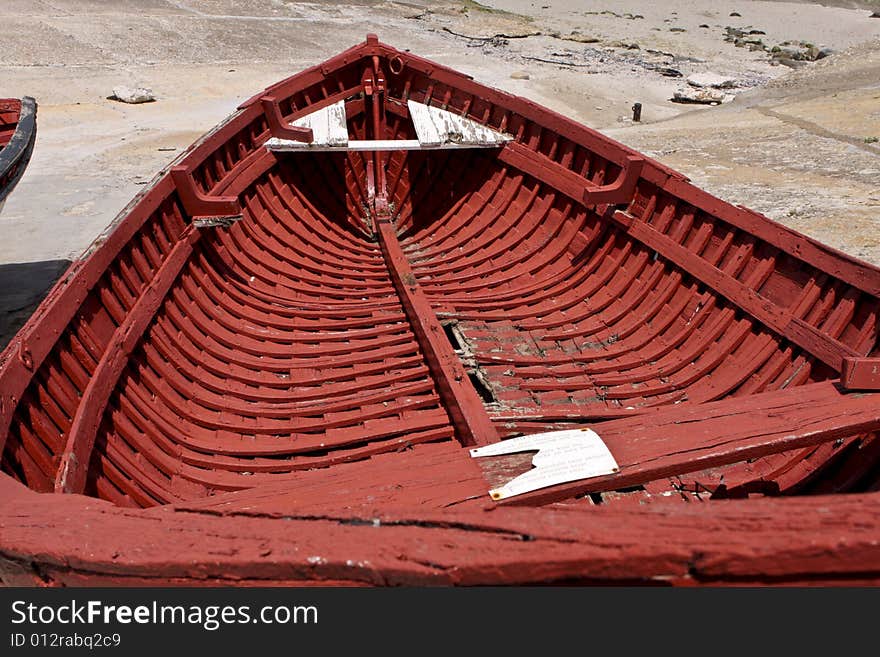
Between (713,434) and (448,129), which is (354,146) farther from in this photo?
(713,434)

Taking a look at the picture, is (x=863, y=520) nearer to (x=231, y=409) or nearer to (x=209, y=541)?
(x=209, y=541)

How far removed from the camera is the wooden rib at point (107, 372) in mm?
2822

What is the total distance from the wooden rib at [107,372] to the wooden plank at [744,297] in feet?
12.8

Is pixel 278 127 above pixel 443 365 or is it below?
above

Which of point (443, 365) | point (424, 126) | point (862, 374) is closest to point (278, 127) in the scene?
point (424, 126)

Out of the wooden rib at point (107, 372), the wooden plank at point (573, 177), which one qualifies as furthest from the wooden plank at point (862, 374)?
the wooden rib at point (107, 372)

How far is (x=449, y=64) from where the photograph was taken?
27438 mm

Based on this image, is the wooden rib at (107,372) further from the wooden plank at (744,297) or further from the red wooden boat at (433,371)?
the wooden plank at (744,297)

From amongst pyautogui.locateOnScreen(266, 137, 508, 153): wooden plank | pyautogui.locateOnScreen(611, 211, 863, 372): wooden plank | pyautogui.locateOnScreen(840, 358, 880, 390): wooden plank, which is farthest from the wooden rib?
pyautogui.locateOnScreen(611, 211, 863, 372): wooden plank

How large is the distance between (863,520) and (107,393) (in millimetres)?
3502

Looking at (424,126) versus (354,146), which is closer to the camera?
(354,146)

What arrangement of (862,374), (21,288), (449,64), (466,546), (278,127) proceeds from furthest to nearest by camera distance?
1. (449,64)
2. (21,288)
3. (278,127)
4. (862,374)
5. (466,546)

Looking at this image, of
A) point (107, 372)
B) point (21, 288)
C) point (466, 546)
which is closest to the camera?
point (466, 546)

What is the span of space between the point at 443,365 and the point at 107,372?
2150mm
